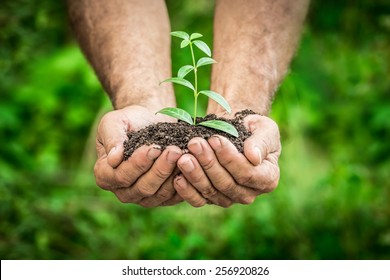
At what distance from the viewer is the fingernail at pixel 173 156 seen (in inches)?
63.9

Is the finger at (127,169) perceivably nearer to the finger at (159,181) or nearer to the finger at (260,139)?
the finger at (159,181)

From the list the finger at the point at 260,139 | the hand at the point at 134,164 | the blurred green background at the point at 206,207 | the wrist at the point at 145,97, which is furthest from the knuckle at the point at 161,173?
the blurred green background at the point at 206,207

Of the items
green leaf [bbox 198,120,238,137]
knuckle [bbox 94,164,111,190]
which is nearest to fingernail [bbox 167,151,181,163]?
green leaf [bbox 198,120,238,137]

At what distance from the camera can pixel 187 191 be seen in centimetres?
175

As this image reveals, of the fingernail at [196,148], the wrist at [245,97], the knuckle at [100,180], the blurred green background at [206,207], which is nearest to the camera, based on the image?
the fingernail at [196,148]

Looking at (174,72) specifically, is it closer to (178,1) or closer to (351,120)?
(178,1)

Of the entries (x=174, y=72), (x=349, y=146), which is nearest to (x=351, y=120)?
(x=349, y=146)

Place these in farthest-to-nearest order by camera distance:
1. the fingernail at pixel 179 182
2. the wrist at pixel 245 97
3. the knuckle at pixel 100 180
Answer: the wrist at pixel 245 97
the knuckle at pixel 100 180
the fingernail at pixel 179 182

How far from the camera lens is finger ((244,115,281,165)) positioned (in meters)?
1.70

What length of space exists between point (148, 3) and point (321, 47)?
215 cm

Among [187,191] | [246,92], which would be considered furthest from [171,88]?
[187,191]

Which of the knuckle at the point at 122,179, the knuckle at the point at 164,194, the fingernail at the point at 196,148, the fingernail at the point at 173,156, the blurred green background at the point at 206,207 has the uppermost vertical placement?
the fingernail at the point at 196,148

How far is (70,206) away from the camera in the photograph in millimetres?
3559

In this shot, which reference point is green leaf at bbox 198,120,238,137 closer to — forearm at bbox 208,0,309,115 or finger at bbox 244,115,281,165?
finger at bbox 244,115,281,165
